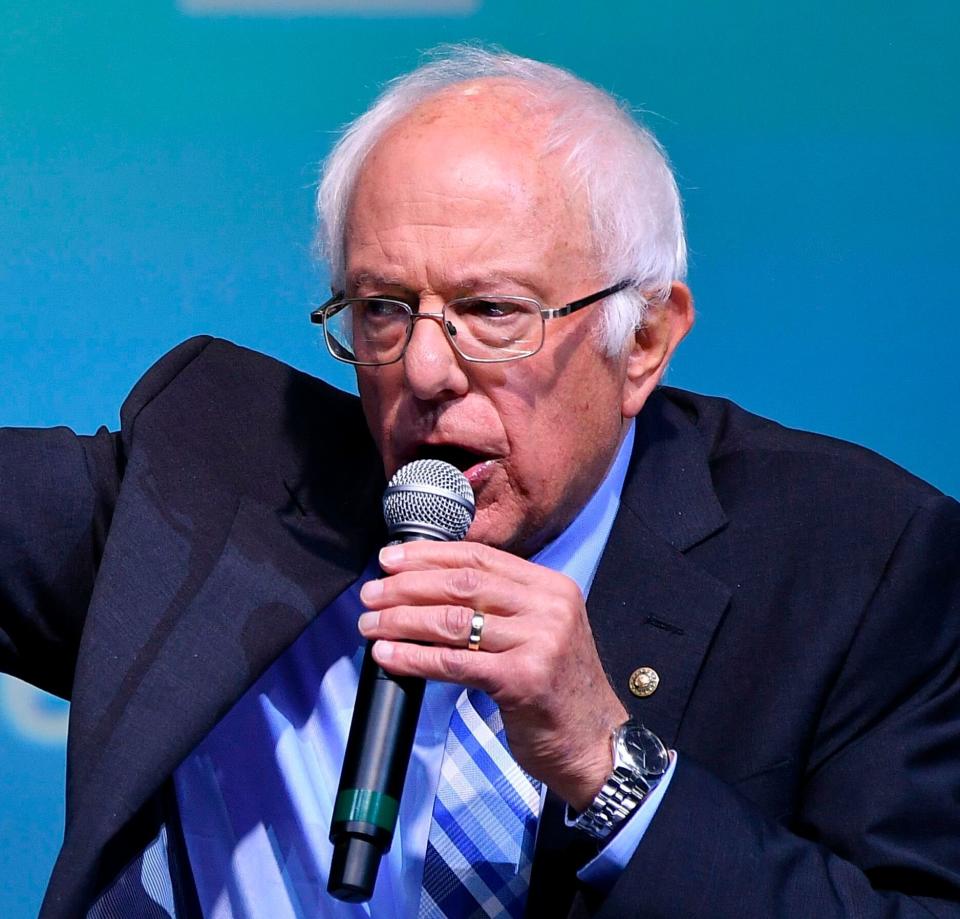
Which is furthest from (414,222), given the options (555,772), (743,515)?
(555,772)

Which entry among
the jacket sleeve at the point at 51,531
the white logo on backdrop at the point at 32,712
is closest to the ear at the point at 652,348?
the jacket sleeve at the point at 51,531

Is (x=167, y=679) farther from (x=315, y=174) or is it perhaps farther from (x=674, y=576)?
(x=315, y=174)

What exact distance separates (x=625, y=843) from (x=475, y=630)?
36cm

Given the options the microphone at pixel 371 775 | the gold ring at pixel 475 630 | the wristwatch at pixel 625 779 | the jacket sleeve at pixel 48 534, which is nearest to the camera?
the microphone at pixel 371 775

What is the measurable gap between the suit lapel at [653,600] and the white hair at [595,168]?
230mm

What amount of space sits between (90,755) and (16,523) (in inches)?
15.1

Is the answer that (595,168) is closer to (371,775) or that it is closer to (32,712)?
(371,775)

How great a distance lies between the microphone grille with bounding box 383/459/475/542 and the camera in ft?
4.98

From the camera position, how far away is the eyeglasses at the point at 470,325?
189cm

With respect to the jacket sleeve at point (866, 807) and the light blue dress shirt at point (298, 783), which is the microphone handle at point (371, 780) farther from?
the light blue dress shirt at point (298, 783)

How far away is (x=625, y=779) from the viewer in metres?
1.60

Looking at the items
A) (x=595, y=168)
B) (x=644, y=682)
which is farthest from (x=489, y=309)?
(x=644, y=682)

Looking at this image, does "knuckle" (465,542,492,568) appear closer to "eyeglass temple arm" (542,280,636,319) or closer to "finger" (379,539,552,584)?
"finger" (379,539,552,584)

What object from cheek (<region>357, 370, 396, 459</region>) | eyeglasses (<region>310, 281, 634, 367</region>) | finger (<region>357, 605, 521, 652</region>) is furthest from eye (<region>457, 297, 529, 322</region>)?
finger (<region>357, 605, 521, 652</region>)
